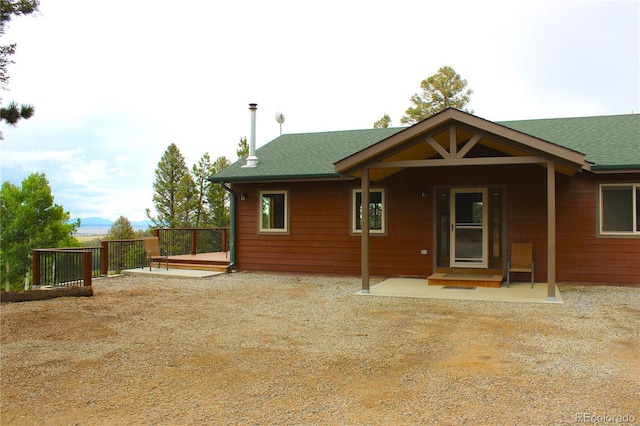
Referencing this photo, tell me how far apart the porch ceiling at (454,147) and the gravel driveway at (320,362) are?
2.23 metres

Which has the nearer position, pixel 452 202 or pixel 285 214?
pixel 452 202

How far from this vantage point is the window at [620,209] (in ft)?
31.0

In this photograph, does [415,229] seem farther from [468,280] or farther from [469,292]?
[469,292]

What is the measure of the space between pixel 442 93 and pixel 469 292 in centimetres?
2502

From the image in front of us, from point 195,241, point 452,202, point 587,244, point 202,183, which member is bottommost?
point 195,241

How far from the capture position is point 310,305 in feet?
25.3

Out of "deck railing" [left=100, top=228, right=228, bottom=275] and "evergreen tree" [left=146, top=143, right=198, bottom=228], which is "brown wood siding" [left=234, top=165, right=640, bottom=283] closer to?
"deck railing" [left=100, top=228, right=228, bottom=275]

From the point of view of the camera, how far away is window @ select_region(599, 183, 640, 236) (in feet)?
31.0

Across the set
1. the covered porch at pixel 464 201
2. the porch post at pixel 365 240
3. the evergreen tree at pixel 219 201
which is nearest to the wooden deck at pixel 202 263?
the covered porch at pixel 464 201

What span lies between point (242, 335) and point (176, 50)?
32.7ft

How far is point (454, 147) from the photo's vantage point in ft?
26.9

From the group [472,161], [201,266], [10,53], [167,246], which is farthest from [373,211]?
[10,53]

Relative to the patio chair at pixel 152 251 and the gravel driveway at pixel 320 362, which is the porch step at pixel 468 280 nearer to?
the gravel driveway at pixel 320 362

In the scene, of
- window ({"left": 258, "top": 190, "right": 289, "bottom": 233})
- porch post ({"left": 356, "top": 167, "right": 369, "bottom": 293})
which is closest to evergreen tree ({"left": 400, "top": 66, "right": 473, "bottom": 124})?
window ({"left": 258, "top": 190, "right": 289, "bottom": 233})
